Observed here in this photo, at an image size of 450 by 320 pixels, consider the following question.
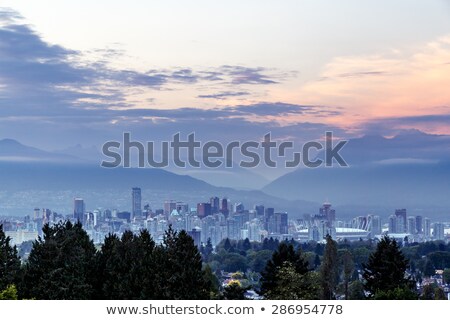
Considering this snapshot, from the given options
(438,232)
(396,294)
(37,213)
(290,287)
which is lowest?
(396,294)

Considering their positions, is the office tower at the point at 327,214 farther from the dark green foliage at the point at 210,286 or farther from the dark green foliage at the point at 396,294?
the dark green foliage at the point at 396,294

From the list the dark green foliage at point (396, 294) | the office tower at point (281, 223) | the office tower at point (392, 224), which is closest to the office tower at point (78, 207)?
the office tower at point (281, 223)

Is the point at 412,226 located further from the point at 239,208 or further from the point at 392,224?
the point at 239,208

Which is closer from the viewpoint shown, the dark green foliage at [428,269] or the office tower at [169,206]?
the dark green foliage at [428,269]

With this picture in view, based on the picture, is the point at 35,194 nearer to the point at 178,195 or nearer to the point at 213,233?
the point at 178,195

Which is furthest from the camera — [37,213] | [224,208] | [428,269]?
[224,208]

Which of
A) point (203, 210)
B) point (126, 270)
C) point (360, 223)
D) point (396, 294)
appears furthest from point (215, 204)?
point (126, 270)

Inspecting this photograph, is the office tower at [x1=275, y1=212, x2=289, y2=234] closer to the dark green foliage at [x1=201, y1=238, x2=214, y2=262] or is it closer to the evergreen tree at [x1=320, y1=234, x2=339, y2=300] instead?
the dark green foliage at [x1=201, y1=238, x2=214, y2=262]
